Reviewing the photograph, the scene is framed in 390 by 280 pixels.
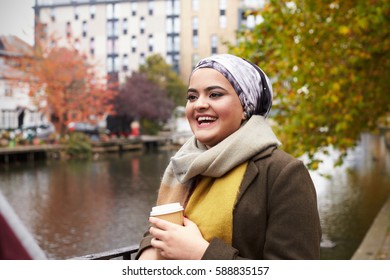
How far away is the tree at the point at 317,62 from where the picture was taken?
17.1ft

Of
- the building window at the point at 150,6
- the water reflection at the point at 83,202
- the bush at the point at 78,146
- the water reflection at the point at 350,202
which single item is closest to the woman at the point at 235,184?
the building window at the point at 150,6

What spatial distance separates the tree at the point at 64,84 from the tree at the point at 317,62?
16676mm

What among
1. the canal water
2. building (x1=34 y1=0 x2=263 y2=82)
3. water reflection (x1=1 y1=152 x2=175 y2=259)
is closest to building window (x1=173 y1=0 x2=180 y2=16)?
building (x1=34 y1=0 x2=263 y2=82)

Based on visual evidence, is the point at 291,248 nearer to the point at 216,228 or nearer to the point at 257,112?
the point at 216,228

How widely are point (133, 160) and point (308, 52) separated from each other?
18.9m

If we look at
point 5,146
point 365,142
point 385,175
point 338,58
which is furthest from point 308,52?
point 365,142

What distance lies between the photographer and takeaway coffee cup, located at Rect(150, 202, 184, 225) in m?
1.46

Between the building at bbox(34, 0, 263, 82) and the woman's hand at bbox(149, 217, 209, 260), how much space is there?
9.02 feet

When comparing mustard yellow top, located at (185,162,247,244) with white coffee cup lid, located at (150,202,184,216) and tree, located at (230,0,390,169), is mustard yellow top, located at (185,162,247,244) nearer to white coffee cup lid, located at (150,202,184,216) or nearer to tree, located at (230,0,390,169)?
white coffee cup lid, located at (150,202,184,216)

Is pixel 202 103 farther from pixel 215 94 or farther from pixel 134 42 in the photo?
pixel 134 42

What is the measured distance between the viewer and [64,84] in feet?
80.8

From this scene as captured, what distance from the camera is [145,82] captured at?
32.1 metres

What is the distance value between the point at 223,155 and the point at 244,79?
0.22 meters

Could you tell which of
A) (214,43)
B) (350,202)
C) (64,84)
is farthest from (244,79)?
(64,84)
